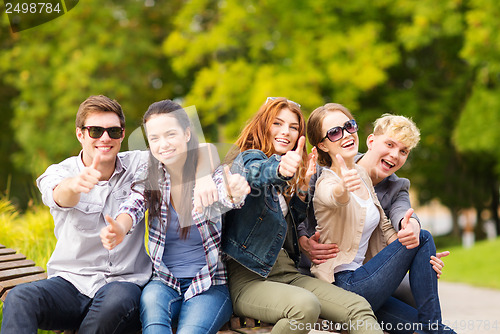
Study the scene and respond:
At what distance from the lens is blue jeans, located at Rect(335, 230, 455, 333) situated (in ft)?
9.26

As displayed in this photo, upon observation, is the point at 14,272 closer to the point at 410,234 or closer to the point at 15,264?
the point at 15,264

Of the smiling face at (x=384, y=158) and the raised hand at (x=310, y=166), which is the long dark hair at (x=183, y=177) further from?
the smiling face at (x=384, y=158)

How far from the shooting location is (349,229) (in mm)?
2938

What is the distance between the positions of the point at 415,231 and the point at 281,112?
0.90 metres

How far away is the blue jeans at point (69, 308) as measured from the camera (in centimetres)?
246

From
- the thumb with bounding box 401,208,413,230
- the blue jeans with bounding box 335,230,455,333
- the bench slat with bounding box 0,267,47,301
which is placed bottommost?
the blue jeans with bounding box 335,230,455,333

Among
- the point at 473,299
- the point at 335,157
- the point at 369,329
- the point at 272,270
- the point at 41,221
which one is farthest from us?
the point at 473,299

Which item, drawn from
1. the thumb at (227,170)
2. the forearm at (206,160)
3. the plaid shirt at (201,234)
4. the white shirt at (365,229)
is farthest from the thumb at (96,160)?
the white shirt at (365,229)

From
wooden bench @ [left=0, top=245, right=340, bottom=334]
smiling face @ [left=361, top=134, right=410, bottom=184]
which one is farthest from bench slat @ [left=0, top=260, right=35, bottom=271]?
smiling face @ [left=361, top=134, right=410, bottom=184]

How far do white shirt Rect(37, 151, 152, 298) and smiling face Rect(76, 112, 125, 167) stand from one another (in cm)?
15

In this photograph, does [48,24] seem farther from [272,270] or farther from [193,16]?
[272,270]

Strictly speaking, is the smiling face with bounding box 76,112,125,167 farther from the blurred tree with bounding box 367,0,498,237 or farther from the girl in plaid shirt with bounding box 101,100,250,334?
the blurred tree with bounding box 367,0,498,237

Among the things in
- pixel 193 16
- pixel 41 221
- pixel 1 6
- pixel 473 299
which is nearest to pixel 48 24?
pixel 1 6

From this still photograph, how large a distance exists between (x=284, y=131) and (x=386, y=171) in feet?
2.48
